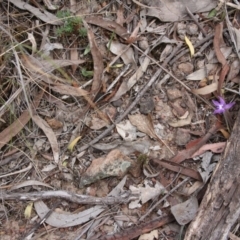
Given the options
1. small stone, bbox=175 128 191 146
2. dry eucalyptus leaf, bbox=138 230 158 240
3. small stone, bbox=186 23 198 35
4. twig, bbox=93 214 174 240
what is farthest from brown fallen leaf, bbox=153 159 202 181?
small stone, bbox=186 23 198 35

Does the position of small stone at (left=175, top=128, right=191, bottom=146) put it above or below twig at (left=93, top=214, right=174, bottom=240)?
above

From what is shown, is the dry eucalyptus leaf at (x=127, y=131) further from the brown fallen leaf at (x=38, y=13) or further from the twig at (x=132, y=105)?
the brown fallen leaf at (x=38, y=13)

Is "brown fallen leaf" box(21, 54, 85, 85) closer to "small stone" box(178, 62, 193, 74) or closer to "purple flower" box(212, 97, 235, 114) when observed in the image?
"small stone" box(178, 62, 193, 74)

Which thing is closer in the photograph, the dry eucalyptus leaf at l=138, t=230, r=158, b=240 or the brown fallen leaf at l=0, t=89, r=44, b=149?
the dry eucalyptus leaf at l=138, t=230, r=158, b=240

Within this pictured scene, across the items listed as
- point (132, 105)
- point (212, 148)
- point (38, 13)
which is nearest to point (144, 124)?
point (132, 105)

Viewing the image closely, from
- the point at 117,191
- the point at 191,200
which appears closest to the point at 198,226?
the point at 191,200

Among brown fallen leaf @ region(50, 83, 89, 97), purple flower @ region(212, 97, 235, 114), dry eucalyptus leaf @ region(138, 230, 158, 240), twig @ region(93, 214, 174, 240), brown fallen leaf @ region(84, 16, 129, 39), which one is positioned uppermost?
brown fallen leaf @ region(84, 16, 129, 39)
